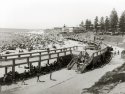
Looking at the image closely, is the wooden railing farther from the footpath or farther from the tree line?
the tree line

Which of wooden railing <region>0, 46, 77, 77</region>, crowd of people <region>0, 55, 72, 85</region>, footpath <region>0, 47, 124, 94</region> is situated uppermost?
wooden railing <region>0, 46, 77, 77</region>

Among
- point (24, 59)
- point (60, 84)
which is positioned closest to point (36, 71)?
point (24, 59)

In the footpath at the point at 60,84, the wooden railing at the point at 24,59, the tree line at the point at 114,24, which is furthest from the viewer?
the tree line at the point at 114,24

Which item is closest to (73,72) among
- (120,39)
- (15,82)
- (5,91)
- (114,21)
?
(15,82)

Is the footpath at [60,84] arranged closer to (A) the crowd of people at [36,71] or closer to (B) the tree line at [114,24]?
(A) the crowd of people at [36,71]

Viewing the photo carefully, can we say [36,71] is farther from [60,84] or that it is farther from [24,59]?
[60,84]

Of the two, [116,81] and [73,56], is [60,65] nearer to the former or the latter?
[73,56]

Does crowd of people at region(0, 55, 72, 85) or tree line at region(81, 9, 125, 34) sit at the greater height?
tree line at region(81, 9, 125, 34)

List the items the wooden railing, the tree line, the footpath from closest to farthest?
the footpath
the wooden railing
the tree line

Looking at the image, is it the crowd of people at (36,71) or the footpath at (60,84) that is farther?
the crowd of people at (36,71)

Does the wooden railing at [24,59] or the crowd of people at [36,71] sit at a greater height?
the wooden railing at [24,59]

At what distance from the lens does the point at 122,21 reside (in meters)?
89.5

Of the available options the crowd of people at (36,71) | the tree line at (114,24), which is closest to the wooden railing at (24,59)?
the crowd of people at (36,71)

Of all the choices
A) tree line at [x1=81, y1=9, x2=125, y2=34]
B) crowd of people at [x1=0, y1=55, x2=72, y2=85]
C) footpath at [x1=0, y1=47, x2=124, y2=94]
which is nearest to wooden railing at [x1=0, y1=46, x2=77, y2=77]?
crowd of people at [x1=0, y1=55, x2=72, y2=85]
